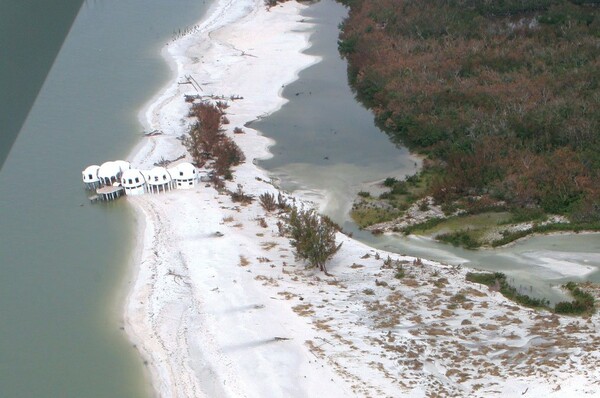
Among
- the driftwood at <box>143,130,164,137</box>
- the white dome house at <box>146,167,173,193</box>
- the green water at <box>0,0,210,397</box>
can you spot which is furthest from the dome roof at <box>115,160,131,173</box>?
the driftwood at <box>143,130,164,137</box>

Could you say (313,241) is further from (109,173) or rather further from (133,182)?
(109,173)

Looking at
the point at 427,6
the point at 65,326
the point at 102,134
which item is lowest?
the point at 65,326

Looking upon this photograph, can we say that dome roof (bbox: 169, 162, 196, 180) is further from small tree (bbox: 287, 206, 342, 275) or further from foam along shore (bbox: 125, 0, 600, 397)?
small tree (bbox: 287, 206, 342, 275)

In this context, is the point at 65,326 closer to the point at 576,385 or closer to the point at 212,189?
the point at 212,189

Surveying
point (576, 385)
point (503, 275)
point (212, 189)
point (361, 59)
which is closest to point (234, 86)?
point (361, 59)

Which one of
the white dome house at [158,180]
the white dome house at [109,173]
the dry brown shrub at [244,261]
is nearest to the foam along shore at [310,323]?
the dry brown shrub at [244,261]
